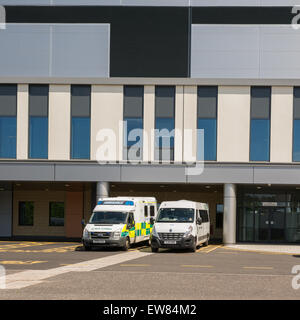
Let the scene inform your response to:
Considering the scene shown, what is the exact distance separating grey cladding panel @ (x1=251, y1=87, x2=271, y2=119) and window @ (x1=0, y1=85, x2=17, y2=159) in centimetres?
1251

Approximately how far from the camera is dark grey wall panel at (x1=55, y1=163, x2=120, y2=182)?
28031mm

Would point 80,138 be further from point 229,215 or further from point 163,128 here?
point 229,215

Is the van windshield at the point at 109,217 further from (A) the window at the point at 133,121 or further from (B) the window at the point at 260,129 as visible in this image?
(B) the window at the point at 260,129

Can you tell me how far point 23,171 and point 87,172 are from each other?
3262mm

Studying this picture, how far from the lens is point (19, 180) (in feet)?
92.5

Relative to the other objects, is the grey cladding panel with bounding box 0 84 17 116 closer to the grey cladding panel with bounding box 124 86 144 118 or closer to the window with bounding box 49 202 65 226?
the grey cladding panel with bounding box 124 86 144 118

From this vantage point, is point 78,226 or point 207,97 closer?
point 207,97

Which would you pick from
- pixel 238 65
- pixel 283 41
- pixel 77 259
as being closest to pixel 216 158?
pixel 238 65

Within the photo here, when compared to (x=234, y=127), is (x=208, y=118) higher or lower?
higher

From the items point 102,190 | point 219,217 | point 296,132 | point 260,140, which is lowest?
point 219,217

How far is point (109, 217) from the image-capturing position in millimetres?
22719

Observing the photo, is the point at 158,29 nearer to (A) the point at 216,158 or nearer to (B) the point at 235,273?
(A) the point at 216,158

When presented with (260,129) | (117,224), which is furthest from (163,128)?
(117,224)

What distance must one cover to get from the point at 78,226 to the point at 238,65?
14415mm
